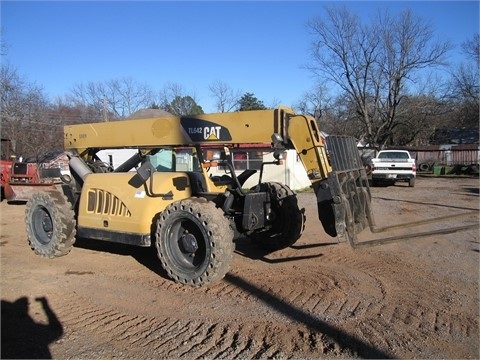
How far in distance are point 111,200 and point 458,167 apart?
112ft

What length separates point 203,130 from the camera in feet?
20.4

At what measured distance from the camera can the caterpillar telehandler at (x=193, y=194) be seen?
5.61 m

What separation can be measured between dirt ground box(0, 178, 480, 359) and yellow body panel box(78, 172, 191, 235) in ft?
2.30

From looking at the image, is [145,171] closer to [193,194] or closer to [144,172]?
[144,172]

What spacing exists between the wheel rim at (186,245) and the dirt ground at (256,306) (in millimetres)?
Result: 315

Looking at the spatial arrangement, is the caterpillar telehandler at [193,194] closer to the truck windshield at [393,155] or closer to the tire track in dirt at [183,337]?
the tire track in dirt at [183,337]

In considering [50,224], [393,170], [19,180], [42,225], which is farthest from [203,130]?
[393,170]

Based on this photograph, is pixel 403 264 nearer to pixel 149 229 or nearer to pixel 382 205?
pixel 149 229

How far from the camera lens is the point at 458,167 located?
3512cm

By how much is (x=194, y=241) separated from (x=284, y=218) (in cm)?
200

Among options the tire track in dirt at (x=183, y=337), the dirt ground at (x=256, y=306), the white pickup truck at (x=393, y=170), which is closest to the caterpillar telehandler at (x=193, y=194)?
the dirt ground at (x=256, y=306)

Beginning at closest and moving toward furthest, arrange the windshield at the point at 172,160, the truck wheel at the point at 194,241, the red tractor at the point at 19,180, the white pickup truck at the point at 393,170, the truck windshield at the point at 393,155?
the truck wheel at the point at 194,241 < the windshield at the point at 172,160 < the red tractor at the point at 19,180 < the white pickup truck at the point at 393,170 < the truck windshield at the point at 393,155

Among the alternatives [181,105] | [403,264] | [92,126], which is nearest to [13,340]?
[92,126]

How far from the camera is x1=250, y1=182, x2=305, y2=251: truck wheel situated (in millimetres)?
7195
